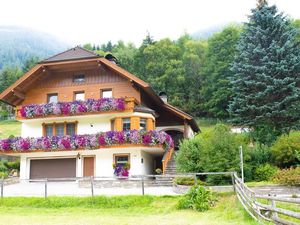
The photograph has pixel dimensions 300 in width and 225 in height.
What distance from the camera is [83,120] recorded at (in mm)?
27500

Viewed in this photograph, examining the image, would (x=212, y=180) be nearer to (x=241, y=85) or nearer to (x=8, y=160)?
(x=241, y=85)

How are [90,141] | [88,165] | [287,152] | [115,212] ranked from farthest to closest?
[88,165] < [90,141] < [287,152] < [115,212]

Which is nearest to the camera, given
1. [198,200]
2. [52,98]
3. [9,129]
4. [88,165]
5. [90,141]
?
[198,200]

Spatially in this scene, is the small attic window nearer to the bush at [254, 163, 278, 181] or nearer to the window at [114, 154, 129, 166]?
the window at [114, 154, 129, 166]

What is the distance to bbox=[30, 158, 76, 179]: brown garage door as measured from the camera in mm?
26938

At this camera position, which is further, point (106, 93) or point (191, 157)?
point (106, 93)

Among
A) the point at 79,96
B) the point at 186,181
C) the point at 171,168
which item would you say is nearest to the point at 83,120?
the point at 79,96

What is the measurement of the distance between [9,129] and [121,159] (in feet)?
123

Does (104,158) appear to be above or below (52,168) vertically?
above

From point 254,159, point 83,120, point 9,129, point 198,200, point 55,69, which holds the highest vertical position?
point 9,129

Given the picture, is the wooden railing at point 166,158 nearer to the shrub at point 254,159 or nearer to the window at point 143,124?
the window at point 143,124

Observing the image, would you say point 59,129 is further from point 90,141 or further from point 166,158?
point 166,158

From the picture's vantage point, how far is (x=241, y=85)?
28172 millimetres

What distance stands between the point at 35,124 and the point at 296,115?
18.7 m
